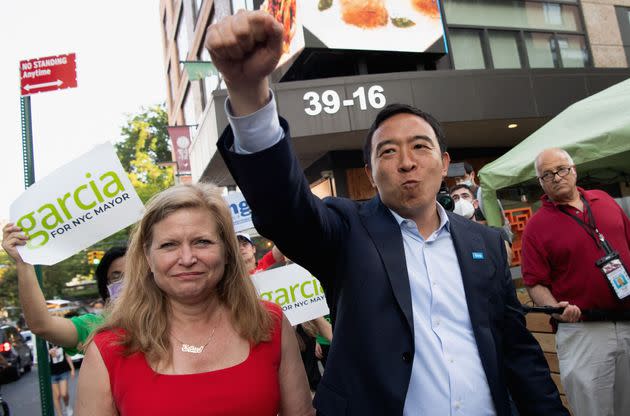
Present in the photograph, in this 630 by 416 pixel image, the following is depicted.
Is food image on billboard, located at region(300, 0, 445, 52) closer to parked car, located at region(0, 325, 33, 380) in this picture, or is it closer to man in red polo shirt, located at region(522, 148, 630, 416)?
man in red polo shirt, located at region(522, 148, 630, 416)

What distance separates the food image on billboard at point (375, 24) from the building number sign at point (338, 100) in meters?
1.14

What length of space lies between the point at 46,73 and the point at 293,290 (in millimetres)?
2496

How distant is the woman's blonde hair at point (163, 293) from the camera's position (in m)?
1.96

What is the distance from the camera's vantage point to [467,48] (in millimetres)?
13180

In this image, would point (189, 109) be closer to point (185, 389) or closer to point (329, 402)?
point (185, 389)

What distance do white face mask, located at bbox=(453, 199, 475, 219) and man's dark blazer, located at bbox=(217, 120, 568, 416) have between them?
2717 millimetres

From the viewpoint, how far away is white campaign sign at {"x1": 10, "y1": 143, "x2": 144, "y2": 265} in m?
3.04

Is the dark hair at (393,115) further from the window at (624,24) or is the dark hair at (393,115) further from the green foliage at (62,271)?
the green foliage at (62,271)

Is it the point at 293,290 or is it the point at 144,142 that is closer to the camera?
the point at 293,290

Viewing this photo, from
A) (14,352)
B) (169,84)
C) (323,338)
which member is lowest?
(14,352)

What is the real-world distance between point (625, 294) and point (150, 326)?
10.1 feet

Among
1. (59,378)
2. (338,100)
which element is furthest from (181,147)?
(59,378)

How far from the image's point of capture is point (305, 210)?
140cm

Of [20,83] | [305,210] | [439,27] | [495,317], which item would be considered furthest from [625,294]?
[439,27]
